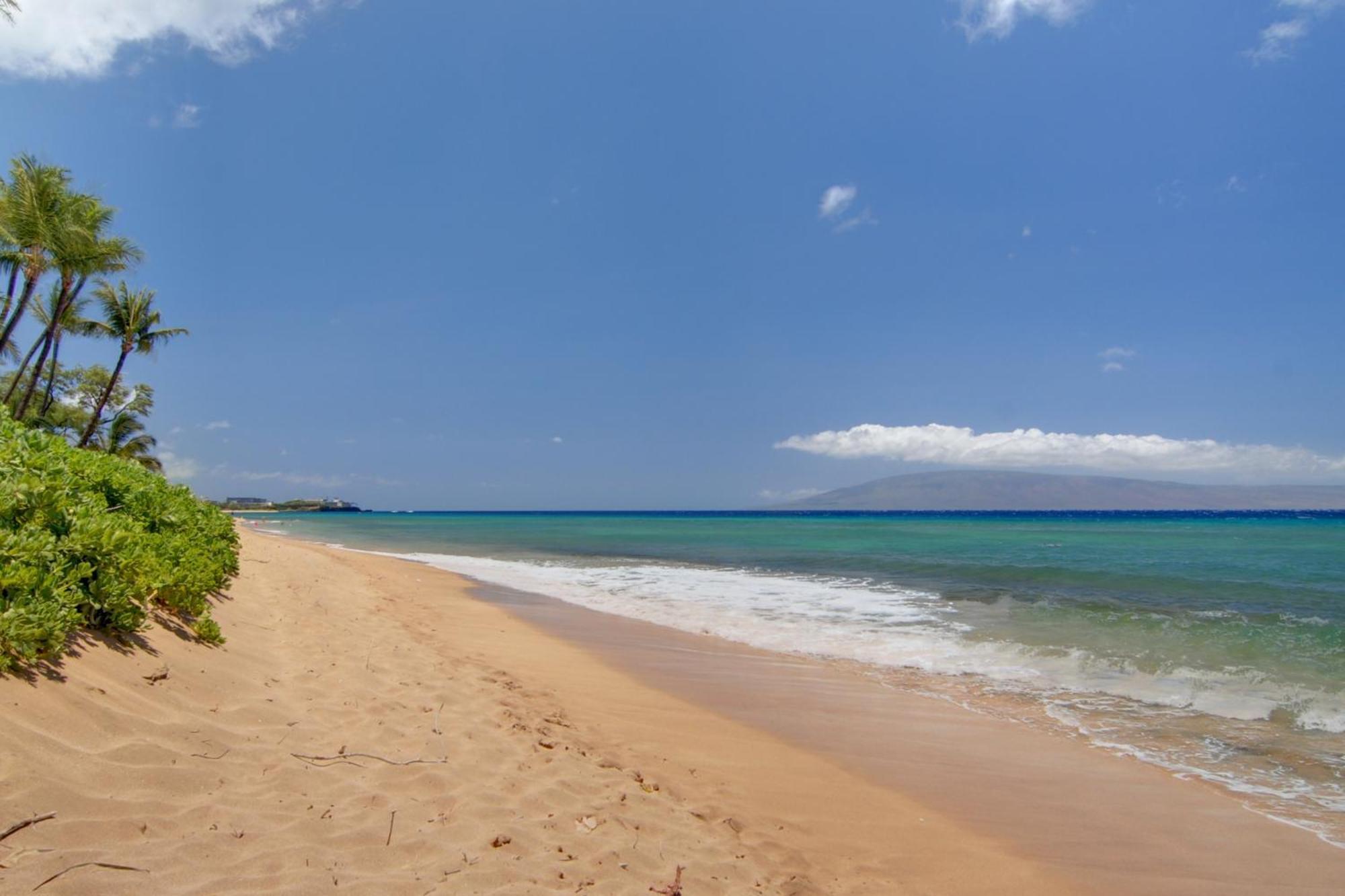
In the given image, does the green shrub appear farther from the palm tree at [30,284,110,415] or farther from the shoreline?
the palm tree at [30,284,110,415]

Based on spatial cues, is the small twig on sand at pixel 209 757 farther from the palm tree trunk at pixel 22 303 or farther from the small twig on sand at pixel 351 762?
the palm tree trunk at pixel 22 303

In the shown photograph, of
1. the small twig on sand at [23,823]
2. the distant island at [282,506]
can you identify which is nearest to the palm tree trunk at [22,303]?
the small twig on sand at [23,823]

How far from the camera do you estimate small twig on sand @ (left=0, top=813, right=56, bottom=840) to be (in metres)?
2.77

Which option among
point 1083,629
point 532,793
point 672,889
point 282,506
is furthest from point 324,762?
point 282,506

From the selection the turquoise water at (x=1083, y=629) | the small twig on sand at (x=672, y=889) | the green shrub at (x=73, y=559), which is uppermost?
the green shrub at (x=73, y=559)

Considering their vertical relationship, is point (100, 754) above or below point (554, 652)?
above

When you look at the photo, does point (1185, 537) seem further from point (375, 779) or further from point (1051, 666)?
point (375, 779)

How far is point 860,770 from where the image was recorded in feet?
18.7

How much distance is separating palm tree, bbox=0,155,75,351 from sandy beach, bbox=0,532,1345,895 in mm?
20554

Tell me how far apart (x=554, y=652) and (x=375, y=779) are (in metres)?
5.79

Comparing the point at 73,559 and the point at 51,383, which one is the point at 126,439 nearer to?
the point at 51,383

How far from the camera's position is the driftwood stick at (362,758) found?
4254 mm

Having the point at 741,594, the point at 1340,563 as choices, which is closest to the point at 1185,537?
the point at 1340,563

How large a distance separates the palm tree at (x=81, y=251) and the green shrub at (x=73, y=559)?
741 inches
